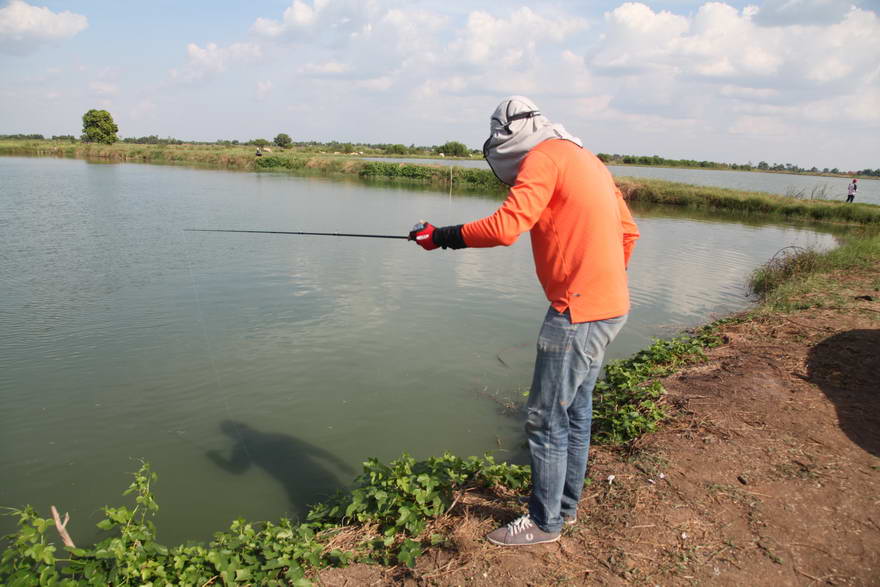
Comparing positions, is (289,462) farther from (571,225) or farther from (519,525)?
(571,225)

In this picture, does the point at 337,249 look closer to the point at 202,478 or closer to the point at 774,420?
the point at 202,478

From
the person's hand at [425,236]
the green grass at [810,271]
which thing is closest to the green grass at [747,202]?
the green grass at [810,271]

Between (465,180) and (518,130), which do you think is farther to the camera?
(465,180)

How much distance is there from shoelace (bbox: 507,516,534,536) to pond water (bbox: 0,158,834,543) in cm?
200

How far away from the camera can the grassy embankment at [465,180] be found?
2880cm

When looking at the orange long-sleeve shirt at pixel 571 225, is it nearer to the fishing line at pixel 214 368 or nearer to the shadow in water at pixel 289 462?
the shadow in water at pixel 289 462

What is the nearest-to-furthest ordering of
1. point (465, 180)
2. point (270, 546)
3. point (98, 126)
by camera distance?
point (270, 546)
point (465, 180)
point (98, 126)

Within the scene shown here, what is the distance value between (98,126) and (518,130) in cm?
8494

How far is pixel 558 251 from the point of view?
253 cm

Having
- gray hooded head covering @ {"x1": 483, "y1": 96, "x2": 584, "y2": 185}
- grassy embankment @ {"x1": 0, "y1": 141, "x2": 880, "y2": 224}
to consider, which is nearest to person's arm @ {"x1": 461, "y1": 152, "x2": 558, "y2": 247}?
gray hooded head covering @ {"x1": 483, "y1": 96, "x2": 584, "y2": 185}

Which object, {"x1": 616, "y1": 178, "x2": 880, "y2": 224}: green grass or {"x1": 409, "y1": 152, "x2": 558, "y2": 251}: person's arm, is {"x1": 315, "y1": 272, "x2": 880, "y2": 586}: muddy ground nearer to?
{"x1": 409, "y1": 152, "x2": 558, "y2": 251}: person's arm

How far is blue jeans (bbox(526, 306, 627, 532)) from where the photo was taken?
254cm

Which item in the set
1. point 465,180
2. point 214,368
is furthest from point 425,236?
point 465,180

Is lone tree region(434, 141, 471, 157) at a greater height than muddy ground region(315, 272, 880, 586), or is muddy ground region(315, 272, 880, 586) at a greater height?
lone tree region(434, 141, 471, 157)
